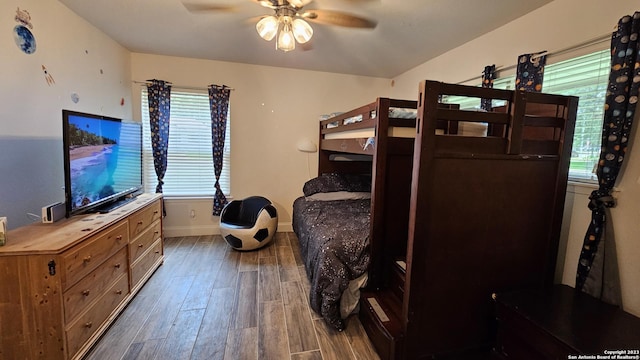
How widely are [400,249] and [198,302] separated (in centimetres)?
174

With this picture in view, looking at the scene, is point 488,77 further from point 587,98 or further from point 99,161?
point 99,161

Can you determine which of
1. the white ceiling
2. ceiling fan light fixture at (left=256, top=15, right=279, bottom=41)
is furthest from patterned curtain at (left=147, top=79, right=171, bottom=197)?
ceiling fan light fixture at (left=256, top=15, right=279, bottom=41)

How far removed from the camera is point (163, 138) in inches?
138

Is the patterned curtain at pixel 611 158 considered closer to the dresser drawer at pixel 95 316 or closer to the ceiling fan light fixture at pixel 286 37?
the ceiling fan light fixture at pixel 286 37

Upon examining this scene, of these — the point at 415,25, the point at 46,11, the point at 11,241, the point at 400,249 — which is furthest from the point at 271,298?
the point at 46,11

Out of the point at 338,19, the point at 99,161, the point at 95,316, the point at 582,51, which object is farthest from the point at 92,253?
the point at 582,51

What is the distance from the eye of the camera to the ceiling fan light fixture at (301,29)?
6.07ft

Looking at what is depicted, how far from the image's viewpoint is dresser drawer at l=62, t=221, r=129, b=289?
1496mm

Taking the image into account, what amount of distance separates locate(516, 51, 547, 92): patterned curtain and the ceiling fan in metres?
1.29

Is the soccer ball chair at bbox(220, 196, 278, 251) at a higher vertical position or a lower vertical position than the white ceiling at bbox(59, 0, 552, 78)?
lower

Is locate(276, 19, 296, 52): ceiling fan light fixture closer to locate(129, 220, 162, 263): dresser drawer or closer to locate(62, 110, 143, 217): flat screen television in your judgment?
locate(62, 110, 143, 217): flat screen television

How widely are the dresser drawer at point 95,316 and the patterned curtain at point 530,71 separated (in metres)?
3.40

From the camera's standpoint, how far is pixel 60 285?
1438 mm

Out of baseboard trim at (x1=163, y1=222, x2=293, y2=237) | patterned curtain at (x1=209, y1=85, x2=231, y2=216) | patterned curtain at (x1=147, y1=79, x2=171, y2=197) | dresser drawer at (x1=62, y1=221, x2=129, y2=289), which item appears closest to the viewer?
dresser drawer at (x1=62, y1=221, x2=129, y2=289)
